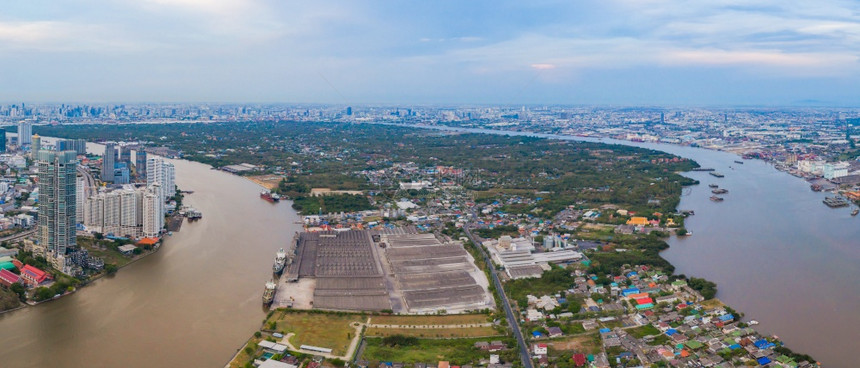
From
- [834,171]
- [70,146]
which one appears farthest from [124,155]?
[834,171]

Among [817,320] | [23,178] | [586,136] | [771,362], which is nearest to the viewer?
[771,362]

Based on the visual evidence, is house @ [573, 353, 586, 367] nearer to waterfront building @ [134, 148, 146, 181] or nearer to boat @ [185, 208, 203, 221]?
boat @ [185, 208, 203, 221]

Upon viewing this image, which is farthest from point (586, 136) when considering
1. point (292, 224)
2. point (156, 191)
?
point (156, 191)

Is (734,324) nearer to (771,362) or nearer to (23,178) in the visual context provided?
(771,362)

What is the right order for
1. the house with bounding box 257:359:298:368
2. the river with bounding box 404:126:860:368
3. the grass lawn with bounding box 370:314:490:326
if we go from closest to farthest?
the house with bounding box 257:359:298:368 < the grass lawn with bounding box 370:314:490:326 < the river with bounding box 404:126:860:368

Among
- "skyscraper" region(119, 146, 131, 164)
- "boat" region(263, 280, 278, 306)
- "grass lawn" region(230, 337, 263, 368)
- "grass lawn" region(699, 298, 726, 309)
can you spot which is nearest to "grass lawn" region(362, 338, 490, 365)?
"grass lawn" region(230, 337, 263, 368)

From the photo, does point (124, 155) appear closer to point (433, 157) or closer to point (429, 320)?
point (433, 157)
